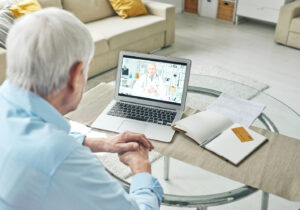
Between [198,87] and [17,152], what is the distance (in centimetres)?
139

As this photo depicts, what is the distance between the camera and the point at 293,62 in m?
3.44

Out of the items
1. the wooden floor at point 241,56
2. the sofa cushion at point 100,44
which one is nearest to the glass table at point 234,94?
the wooden floor at point 241,56

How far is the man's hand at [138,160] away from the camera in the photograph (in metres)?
1.06

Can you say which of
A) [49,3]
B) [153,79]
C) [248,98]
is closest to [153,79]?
[153,79]

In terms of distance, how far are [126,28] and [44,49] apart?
2658mm

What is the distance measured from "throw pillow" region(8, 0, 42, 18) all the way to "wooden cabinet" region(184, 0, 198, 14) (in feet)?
8.99

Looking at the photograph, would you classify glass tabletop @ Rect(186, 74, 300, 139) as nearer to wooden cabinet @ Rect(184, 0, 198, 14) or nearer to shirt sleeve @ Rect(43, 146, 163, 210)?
shirt sleeve @ Rect(43, 146, 163, 210)

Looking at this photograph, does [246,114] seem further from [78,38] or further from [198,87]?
[78,38]

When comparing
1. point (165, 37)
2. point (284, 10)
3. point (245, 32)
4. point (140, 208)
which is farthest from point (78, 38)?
point (245, 32)

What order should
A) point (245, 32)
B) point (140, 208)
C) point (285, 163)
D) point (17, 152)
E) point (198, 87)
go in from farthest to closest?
point (245, 32) < point (198, 87) < point (285, 163) < point (140, 208) < point (17, 152)

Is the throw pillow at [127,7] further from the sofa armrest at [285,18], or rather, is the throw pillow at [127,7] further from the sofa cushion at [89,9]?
the sofa armrest at [285,18]

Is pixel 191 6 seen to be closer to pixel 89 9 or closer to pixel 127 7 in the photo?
pixel 127 7

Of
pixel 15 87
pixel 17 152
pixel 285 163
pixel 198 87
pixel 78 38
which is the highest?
pixel 78 38

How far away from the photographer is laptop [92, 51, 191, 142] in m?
1.43
